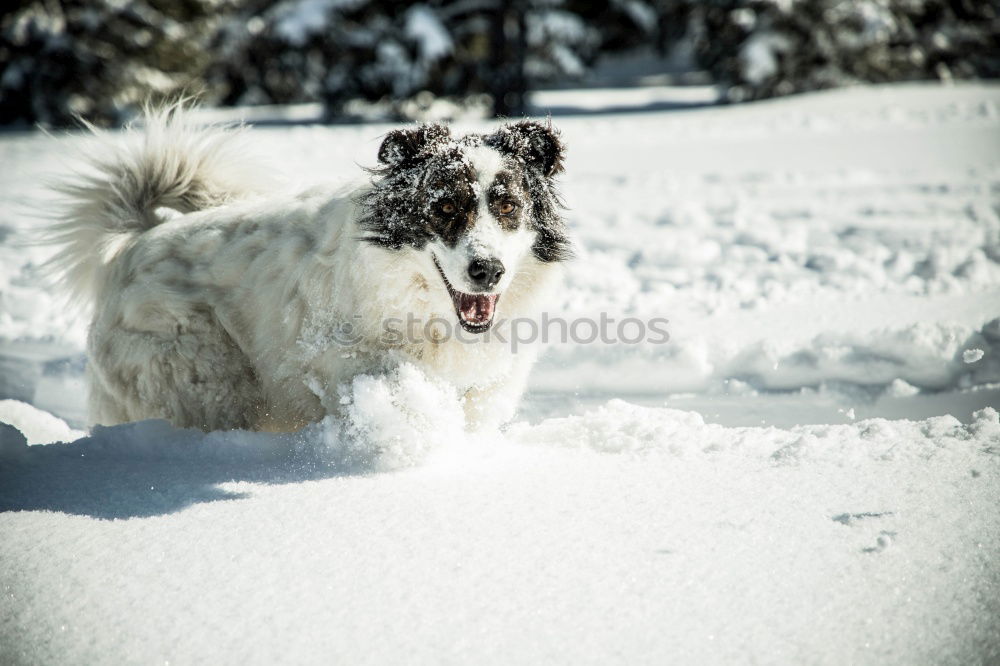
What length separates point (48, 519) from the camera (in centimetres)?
232

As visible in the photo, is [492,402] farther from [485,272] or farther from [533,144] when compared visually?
[533,144]

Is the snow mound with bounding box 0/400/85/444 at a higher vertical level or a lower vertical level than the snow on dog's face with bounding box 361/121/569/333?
lower

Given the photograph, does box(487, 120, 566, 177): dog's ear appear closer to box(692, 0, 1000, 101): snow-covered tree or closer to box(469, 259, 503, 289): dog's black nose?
box(469, 259, 503, 289): dog's black nose

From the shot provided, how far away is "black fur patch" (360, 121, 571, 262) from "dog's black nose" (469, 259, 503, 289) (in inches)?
6.8

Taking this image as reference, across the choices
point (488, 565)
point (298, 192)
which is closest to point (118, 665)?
point (488, 565)

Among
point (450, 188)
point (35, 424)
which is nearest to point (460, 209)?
point (450, 188)

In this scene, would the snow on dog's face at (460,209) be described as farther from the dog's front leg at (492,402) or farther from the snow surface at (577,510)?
the snow surface at (577,510)

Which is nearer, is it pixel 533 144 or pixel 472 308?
pixel 472 308

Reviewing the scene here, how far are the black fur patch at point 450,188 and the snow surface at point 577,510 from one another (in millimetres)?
567

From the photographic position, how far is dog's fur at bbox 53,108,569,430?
9.58 feet

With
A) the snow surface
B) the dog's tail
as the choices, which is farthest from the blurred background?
the dog's tail

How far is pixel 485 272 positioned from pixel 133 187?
1.99 meters

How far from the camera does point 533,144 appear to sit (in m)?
3.16

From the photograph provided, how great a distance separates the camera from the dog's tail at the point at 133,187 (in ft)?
11.8
